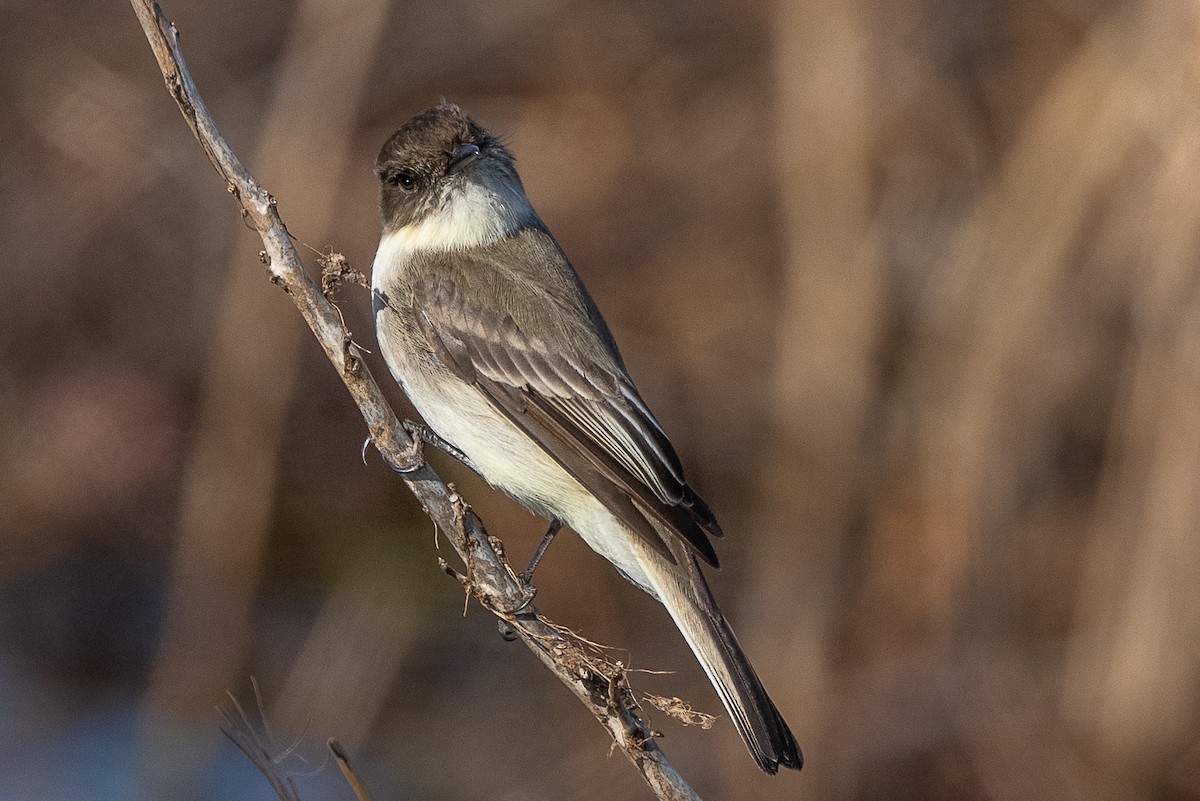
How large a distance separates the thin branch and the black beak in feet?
3.86

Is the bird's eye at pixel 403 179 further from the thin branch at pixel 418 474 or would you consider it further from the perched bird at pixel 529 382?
the thin branch at pixel 418 474

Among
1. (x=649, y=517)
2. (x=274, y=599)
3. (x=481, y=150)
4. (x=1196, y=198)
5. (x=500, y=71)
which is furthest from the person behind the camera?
(x=500, y=71)

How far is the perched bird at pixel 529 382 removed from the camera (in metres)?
3.64

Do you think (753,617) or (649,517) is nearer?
(649,517)

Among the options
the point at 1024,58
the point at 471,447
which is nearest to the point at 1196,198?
the point at 1024,58

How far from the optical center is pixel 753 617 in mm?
6531

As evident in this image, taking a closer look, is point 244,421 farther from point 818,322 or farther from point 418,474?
point 418,474

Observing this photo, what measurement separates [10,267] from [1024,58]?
5930mm

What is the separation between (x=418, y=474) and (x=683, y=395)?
4.60 m

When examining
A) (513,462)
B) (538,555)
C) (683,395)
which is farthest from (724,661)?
(683,395)

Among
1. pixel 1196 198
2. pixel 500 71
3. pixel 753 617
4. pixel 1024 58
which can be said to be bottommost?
pixel 753 617

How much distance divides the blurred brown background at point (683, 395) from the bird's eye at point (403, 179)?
209 centimetres

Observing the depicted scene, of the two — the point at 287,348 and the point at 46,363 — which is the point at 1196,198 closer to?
the point at 287,348

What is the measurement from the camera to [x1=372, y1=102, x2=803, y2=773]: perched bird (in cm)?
364
